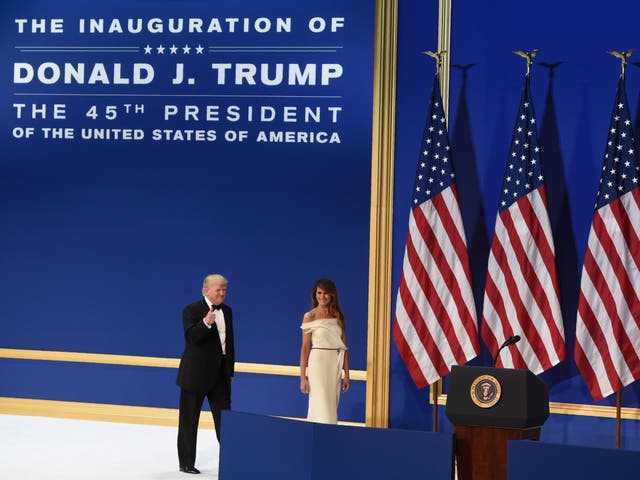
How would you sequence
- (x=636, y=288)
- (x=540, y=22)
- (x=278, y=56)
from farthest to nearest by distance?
(x=278, y=56)
(x=540, y=22)
(x=636, y=288)

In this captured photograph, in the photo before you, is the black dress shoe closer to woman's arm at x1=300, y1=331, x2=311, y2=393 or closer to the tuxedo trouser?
the tuxedo trouser

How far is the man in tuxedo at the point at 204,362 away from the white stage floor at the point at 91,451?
36 centimetres

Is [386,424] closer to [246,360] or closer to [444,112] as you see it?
[246,360]

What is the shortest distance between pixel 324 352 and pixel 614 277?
2.46 m

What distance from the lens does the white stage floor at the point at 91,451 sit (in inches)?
323

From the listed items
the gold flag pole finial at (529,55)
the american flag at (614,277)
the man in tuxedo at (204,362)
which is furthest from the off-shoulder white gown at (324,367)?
the gold flag pole finial at (529,55)

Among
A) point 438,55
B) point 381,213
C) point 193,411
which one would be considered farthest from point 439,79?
point 193,411

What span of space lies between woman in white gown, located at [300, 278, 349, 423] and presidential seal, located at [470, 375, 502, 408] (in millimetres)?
4066

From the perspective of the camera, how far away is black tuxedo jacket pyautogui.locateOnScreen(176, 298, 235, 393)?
8.10 metres

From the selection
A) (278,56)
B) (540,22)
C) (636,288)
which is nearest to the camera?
(636,288)

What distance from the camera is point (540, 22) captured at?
371 inches

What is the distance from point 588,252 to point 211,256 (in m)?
3.58

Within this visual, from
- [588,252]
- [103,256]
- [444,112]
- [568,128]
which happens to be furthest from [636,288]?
[103,256]

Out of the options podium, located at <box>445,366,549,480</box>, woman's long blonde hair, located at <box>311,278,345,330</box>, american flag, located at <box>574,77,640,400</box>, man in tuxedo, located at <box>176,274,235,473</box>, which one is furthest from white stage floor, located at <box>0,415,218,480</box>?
podium, located at <box>445,366,549,480</box>
